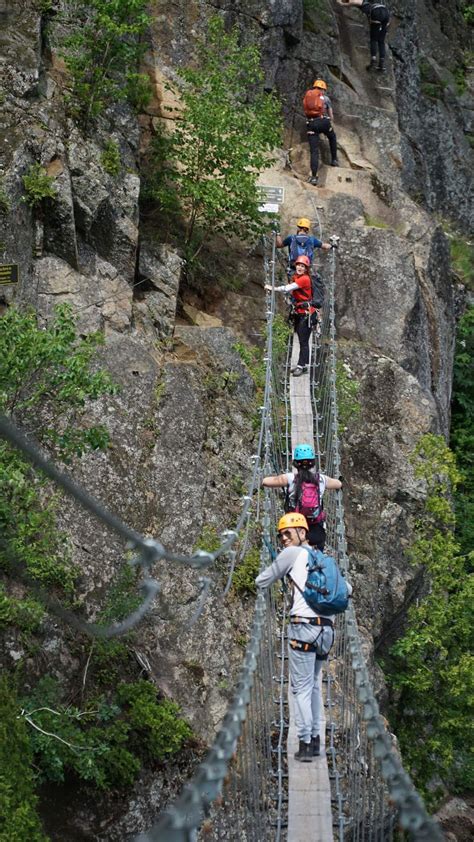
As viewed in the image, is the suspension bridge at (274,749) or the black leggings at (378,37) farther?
the black leggings at (378,37)

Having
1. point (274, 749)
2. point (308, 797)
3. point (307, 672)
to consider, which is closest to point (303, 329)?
point (274, 749)

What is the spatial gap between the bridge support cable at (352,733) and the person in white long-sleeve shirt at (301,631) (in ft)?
0.47

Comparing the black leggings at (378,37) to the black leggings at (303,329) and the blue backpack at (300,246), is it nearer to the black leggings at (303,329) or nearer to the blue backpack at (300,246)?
the blue backpack at (300,246)

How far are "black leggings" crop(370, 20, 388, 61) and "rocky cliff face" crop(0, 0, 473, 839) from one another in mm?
548

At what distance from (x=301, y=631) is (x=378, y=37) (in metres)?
11.2

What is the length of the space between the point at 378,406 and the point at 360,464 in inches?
27.1

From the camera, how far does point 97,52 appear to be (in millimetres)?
9047

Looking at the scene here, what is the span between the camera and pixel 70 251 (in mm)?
8312

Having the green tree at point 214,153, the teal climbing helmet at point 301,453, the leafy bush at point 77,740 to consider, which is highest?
the green tree at point 214,153

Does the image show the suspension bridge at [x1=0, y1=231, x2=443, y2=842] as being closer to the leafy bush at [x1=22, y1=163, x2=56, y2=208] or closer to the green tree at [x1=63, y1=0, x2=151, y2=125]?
the leafy bush at [x1=22, y1=163, x2=56, y2=208]

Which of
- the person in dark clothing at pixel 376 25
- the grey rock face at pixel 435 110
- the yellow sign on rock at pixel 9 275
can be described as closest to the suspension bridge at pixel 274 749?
the yellow sign on rock at pixel 9 275

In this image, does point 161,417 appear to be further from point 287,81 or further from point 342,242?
point 287,81

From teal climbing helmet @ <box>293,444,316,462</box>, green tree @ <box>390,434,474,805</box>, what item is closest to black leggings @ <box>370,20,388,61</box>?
green tree @ <box>390,434,474,805</box>

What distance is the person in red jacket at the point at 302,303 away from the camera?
835 cm
